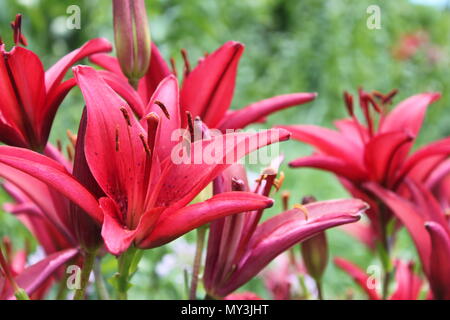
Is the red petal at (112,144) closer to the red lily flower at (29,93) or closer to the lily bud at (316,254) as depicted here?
the red lily flower at (29,93)

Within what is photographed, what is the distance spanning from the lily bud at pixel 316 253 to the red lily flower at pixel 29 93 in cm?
34

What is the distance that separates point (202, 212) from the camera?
533mm

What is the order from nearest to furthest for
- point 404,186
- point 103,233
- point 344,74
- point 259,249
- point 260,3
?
point 103,233
point 259,249
point 404,186
point 344,74
point 260,3

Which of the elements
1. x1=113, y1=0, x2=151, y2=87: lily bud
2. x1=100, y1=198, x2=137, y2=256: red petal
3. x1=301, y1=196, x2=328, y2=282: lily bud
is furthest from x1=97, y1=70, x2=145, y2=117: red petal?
x1=301, y1=196, x2=328, y2=282: lily bud

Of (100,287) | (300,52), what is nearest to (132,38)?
(100,287)

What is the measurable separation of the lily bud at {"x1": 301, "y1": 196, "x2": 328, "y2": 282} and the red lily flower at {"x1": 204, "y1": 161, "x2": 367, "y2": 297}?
0.49 feet

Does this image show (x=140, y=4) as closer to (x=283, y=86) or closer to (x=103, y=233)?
(x=103, y=233)

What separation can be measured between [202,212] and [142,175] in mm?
82

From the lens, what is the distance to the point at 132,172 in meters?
0.59

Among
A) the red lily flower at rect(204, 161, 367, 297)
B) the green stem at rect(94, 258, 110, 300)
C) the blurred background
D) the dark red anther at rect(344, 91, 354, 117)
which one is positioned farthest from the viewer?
the blurred background

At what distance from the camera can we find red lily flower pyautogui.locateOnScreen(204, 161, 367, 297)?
605 mm

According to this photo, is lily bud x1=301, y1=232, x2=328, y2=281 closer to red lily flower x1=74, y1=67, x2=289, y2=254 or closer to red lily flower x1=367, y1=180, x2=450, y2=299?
red lily flower x1=367, y1=180, x2=450, y2=299
